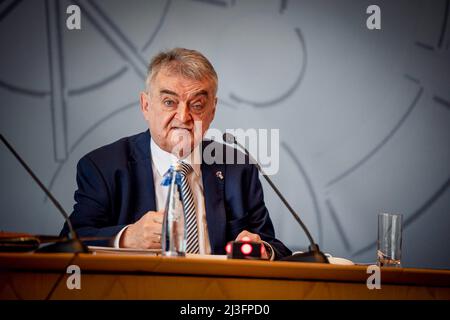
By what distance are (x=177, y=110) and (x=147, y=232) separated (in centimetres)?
77

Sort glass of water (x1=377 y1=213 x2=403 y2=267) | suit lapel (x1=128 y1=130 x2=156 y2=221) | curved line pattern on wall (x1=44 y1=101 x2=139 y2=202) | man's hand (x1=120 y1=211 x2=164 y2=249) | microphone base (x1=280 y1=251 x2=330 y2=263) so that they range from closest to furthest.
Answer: microphone base (x1=280 y1=251 x2=330 y2=263), man's hand (x1=120 y1=211 x2=164 y2=249), glass of water (x1=377 y1=213 x2=403 y2=267), suit lapel (x1=128 y1=130 x2=156 y2=221), curved line pattern on wall (x1=44 y1=101 x2=139 y2=202)

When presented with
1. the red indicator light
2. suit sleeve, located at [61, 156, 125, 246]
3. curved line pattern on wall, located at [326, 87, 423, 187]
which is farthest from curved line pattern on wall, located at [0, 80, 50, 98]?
the red indicator light

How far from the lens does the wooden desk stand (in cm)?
131

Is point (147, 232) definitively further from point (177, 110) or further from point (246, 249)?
point (177, 110)

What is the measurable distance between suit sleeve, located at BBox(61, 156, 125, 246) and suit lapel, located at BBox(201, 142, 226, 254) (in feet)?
1.28

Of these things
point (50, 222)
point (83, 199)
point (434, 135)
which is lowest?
point (50, 222)

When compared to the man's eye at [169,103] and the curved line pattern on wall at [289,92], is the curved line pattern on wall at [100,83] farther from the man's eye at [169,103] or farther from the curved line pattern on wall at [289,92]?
the man's eye at [169,103]

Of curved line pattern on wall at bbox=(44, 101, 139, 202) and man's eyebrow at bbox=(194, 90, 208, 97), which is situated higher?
man's eyebrow at bbox=(194, 90, 208, 97)

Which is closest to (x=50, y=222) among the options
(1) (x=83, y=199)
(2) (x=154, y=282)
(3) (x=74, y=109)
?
(3) (x=74, y=109)

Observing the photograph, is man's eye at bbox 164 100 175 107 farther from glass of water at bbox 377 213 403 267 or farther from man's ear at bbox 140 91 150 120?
glass of water at bbox 377 213 403 267

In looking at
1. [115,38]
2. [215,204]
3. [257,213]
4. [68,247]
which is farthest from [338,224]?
[68,247]

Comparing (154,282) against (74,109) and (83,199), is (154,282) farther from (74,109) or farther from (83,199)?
(74,109)
